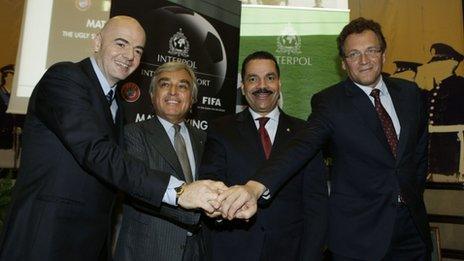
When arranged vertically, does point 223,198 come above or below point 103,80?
below

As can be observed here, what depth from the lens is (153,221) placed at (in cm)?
205

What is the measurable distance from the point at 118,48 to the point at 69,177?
30.5 inches

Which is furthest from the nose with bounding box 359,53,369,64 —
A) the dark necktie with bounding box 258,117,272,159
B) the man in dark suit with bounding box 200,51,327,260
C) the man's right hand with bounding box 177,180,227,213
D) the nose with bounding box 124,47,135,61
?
the nose with bounding box 124,47,135,61

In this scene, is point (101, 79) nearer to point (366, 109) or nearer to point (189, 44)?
point (366, 109)

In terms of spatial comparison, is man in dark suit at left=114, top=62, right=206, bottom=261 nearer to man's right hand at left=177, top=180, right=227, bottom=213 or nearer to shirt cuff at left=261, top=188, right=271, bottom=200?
man's right hand at left=177, top=180, right=227, bottom=213

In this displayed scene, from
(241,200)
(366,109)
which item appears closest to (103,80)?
(241,200)

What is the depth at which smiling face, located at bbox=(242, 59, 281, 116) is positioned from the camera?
2.40 metres

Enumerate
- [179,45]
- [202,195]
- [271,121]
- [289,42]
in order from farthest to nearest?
[289,42]
[179,45]
[271,121]
[202,195]

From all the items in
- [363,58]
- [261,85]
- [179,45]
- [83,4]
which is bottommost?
[261,85]

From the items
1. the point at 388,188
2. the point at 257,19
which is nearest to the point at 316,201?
the point at 388,188

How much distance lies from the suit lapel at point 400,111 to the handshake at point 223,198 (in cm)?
72

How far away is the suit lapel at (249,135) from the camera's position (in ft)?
7.18

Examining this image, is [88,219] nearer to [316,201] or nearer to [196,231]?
[196,231]

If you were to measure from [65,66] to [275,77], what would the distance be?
128 centimetres
